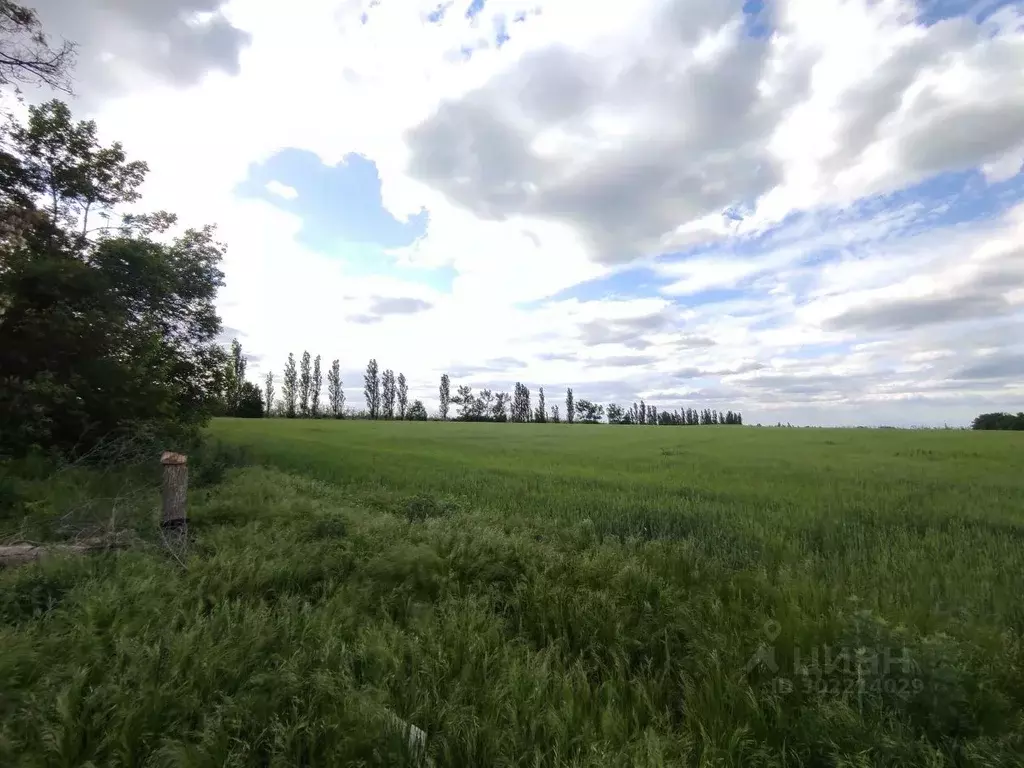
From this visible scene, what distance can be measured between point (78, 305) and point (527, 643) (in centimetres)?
1541

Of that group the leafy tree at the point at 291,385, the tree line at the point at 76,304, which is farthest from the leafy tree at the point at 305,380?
the tree line at the point at 76,304

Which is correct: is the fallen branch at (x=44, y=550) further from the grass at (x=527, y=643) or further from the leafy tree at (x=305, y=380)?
the leafy tree at (x=305, y=380)

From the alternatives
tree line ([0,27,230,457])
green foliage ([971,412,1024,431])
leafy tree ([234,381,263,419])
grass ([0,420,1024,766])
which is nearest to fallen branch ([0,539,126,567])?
grass ([0,420,1024,766])

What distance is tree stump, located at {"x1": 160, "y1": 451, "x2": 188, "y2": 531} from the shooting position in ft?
23.0

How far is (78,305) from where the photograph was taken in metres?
13.5

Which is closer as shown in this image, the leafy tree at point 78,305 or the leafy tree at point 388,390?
the leafy tree at point 78,305

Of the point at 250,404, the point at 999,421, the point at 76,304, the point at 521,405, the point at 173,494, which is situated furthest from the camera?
the point at 521,405

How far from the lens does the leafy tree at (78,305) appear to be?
12516mm

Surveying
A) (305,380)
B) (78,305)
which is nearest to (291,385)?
(305,380)

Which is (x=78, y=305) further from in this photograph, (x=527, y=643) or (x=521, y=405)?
(x=521, y=405)

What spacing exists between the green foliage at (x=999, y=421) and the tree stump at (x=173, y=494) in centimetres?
7329

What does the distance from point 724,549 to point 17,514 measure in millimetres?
11922

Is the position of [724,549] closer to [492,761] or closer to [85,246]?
[492,761]

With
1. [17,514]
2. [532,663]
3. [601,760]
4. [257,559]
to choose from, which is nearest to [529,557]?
[532,663]
